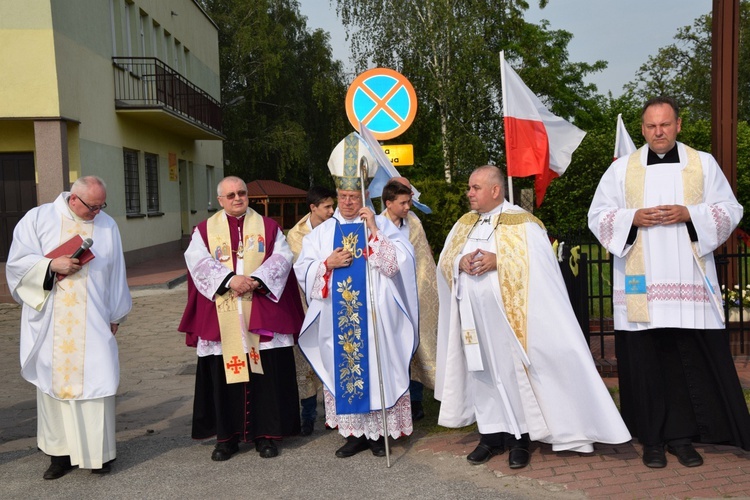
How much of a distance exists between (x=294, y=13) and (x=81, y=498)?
39.6 metres

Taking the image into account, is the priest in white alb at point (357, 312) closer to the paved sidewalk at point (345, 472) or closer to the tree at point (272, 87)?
the paved sidewalk at point (345, 472)

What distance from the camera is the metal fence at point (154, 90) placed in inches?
781

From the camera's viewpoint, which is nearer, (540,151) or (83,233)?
(83,233)

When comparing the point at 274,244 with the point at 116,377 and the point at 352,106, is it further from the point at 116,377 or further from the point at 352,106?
the point at 352,106

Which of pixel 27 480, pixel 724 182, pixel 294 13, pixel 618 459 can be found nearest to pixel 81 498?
pixel 27 480

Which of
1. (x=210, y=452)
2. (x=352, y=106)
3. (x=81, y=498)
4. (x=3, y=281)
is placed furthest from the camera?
(x=3, y=281)

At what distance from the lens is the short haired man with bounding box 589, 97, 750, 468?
4922 mm

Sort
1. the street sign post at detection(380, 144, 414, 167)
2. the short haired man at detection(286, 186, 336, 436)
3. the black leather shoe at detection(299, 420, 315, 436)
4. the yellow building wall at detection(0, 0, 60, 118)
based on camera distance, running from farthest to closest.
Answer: the yellow building wall at detection(0, 0, 60, 118)
the street sign post at detection(380, 144, 414, 167)
the short haired man at detection(286, 186, 336, 436)
the black leather shoe at detection(299, 420, 315, 436)

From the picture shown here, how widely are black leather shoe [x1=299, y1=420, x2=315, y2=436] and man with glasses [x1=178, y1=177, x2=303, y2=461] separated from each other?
31 centimetres

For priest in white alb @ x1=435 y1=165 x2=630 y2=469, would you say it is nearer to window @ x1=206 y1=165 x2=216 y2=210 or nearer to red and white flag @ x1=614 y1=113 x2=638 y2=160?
red and white flag @ x1=614 y1=113 x2=638 y2=160

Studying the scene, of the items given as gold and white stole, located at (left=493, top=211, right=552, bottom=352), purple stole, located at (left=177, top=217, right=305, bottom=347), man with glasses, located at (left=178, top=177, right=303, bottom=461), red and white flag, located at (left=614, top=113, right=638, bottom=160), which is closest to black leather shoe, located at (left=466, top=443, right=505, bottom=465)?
gold and white stole, located at (left=493, top=211, right=552, bottom=352)

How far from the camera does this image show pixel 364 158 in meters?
5.54

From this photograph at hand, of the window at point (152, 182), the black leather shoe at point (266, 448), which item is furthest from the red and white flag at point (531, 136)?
the window at point (152, 182)

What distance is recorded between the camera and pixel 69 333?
5.40 m
